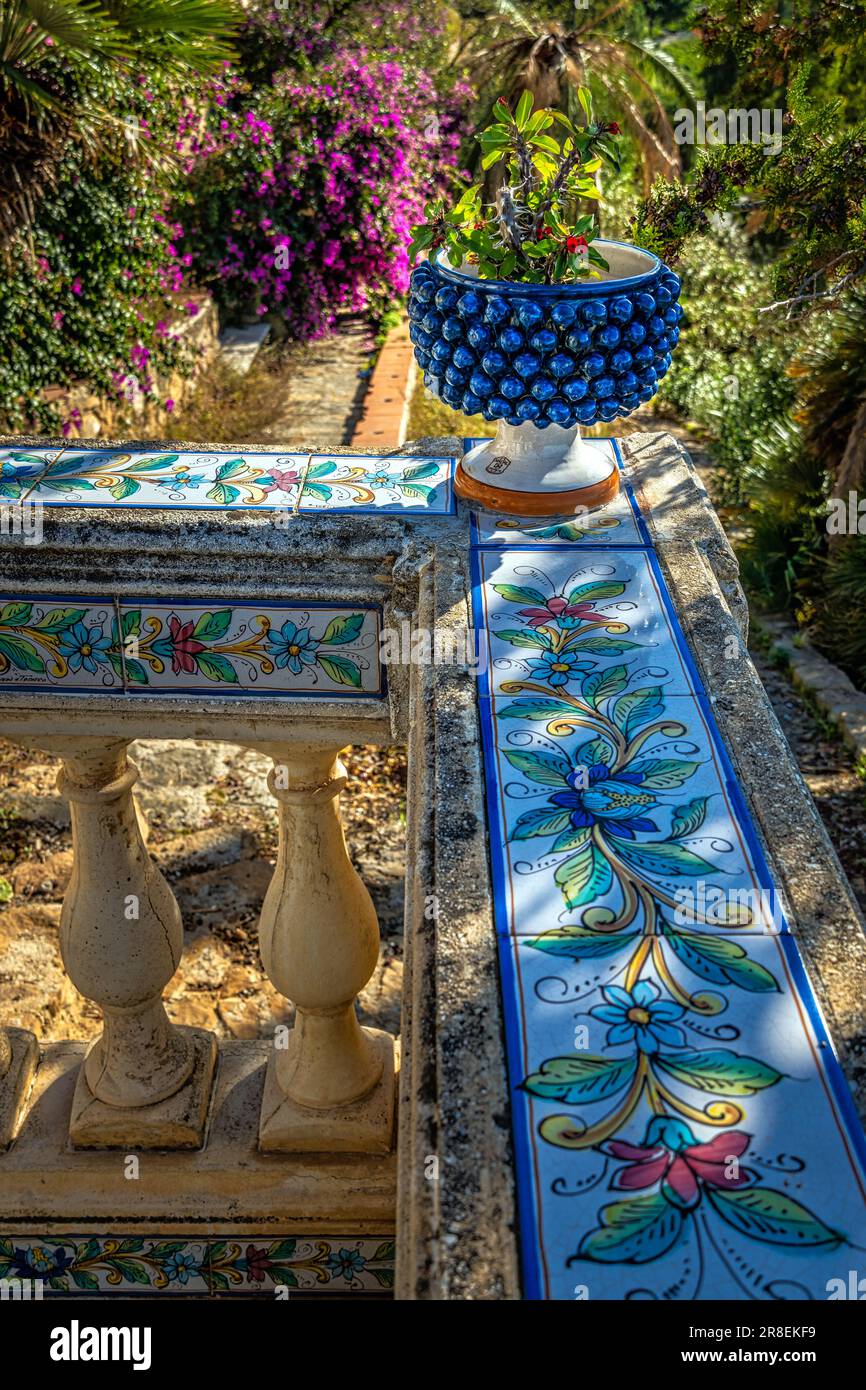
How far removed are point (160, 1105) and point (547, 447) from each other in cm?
157

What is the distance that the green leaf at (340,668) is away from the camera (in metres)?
2.17

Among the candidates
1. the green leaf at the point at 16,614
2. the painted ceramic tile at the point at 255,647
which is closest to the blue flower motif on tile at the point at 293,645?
the painted ceramic tile at the point at 255,647

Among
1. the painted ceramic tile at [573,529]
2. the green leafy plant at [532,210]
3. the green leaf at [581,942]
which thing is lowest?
the green leaf at [581,942]

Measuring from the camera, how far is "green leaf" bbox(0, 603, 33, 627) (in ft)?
7.11

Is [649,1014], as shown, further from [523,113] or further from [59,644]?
[523,113]

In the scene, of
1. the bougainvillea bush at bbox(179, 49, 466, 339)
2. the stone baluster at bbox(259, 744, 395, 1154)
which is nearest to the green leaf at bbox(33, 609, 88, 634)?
the stone baluster at bbox(259, 744, 395, 1154)

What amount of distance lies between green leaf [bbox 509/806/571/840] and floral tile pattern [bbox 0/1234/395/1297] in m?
1.33

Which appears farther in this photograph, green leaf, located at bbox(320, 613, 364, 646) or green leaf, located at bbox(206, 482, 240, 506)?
green leaf, located at bbox(206, 482, 240, 506)

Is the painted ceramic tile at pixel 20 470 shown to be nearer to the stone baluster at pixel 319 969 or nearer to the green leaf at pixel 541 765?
the stone baluster at pixel 319 969

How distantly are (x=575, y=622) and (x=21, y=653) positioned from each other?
3.29 feet

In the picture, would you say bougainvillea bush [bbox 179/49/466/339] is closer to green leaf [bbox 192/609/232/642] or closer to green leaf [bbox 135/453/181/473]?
green leaf [bbox 135/453/181/473]

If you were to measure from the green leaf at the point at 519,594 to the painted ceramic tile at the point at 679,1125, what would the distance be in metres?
0.84

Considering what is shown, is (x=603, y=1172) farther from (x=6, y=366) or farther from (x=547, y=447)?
(x=6, y=366)
